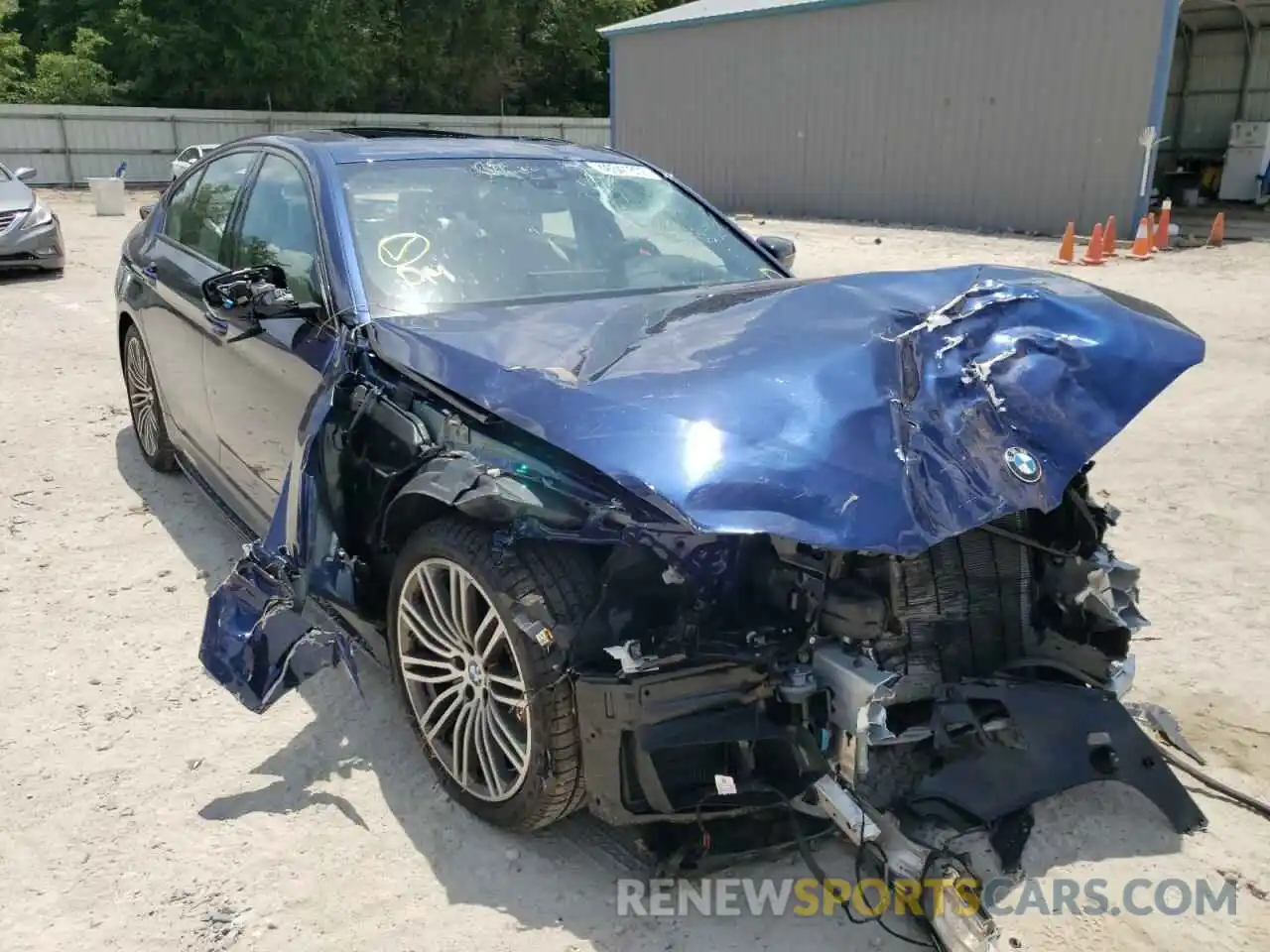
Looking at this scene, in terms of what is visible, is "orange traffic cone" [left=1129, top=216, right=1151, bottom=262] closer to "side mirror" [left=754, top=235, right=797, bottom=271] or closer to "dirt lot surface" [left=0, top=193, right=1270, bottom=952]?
"dirt lot surface" [left=0, top=193, right=1270, bottom=952]

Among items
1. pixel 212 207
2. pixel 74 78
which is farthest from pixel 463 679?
pixel 74 78

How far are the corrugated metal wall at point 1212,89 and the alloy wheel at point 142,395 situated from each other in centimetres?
2294

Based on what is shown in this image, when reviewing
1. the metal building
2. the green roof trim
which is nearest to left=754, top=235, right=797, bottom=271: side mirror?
the metal building

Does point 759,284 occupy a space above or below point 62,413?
above

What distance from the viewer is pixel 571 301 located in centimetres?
334

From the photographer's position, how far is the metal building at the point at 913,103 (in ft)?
52.5

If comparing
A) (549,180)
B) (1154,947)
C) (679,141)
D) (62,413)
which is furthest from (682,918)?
(679,141)

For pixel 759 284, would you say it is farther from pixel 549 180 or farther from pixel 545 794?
pixel 545 794

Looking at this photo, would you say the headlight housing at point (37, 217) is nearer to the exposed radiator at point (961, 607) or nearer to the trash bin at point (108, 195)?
the trash bin at point (108, 195)

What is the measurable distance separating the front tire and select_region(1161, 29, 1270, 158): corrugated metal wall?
2399 centimetres

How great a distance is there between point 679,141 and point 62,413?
19.0 m

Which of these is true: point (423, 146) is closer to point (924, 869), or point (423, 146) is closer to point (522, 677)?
point (522, 677)

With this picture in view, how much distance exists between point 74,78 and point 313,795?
102 feet

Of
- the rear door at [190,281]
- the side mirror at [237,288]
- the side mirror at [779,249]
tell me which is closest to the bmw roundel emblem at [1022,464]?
the side mirror at [779,249]
